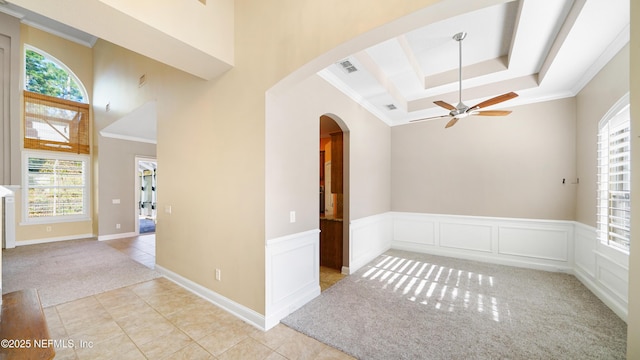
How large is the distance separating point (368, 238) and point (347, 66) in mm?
2950

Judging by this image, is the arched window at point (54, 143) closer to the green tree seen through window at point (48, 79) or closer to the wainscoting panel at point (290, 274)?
the green tree seen through window at point (48, 79)

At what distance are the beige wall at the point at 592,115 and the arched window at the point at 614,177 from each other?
0.12 metres

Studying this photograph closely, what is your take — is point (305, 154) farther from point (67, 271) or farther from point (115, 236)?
point (115, 236)

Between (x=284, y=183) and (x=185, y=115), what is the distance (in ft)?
6.28

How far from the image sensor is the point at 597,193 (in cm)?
339

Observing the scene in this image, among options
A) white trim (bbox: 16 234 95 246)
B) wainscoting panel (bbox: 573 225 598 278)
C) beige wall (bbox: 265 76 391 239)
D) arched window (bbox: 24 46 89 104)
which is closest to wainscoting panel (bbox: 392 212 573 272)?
wainscoting panel (bbox: 573 225 598 278)

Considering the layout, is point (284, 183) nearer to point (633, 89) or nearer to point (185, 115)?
point (185, 115)

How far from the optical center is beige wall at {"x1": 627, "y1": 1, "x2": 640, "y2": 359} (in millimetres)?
1154

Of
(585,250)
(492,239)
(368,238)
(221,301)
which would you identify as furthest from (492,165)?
(221,301)

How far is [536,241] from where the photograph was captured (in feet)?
14.2

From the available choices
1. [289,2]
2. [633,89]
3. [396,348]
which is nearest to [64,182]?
[289,2]

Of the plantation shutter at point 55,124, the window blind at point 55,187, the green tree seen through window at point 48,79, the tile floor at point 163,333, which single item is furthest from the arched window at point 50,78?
the tile floor at point 163,333

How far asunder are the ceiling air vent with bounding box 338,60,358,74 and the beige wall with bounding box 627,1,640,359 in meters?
2.39

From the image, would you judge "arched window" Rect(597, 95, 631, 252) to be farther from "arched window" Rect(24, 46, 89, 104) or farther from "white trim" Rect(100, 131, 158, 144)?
"arched window" Rect(24, 46, 89, 104)
